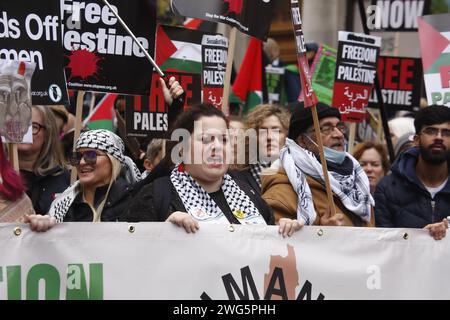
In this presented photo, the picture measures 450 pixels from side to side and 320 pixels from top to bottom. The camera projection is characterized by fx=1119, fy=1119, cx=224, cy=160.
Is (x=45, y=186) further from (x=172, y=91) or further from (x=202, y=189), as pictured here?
(x=202, y=189)

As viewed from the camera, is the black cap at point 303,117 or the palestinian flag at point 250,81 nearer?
the black cap at point 303,117

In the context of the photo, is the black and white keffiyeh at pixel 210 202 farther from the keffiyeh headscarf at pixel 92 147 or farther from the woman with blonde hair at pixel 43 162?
the woman with blonde hair at pixel 43 162

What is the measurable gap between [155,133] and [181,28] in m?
0.88

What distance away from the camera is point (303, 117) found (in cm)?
605

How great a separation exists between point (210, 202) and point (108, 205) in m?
0.85

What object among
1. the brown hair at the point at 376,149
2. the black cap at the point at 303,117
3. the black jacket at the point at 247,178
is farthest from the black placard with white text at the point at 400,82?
the black cap at the point at 303,117

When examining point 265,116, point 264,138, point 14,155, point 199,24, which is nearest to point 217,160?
point 14,155

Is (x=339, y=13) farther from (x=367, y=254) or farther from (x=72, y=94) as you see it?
(x=367, y=254)

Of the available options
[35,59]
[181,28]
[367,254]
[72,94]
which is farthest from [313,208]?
[72,94]

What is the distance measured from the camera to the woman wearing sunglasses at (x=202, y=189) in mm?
4867

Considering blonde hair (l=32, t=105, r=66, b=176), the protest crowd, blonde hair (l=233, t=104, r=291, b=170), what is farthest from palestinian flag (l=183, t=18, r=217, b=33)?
blonde hair (l=32, t=105, r=66, b=176)

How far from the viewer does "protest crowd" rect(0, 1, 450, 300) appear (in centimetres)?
496

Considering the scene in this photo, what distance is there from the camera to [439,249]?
5047mm

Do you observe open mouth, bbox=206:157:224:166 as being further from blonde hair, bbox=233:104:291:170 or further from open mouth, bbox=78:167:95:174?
blonde hair, bbox=233:104:291:170
